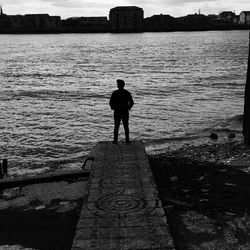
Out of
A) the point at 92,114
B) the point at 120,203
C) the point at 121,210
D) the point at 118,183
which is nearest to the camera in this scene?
the point at 121,210

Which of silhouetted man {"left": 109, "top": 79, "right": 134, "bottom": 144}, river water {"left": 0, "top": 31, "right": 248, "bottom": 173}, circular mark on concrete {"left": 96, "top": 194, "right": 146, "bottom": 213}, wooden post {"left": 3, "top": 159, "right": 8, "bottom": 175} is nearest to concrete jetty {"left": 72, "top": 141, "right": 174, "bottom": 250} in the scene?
circular mark on concrete {"left": 96, "top": 194, "right": 146, "bottom": 213}

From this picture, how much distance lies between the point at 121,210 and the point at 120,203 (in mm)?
382

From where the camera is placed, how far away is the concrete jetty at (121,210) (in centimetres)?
682

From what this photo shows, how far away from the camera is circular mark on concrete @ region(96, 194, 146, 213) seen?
8.16 m

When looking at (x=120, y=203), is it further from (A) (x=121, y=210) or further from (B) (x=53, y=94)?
(B) (x=53, y=94)

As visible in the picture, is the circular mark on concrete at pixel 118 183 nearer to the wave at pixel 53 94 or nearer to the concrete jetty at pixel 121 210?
the concrete jetty at pixel 121 210

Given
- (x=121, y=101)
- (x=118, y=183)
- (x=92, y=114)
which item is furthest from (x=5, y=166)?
(x=92, y=114)

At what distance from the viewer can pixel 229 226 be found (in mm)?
8312

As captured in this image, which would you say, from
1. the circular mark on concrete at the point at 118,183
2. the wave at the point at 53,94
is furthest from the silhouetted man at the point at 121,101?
the wave at the point at 53,94

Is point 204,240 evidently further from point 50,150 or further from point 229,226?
point 50,150

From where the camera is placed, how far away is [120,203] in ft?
28.0

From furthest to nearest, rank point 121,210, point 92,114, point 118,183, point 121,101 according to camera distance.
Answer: point 92,114, point 121,101, point 118,183, point 121,210

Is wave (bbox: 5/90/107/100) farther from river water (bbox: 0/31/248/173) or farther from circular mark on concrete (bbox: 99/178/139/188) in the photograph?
circular mark on concrete (bbox: 99/178/139/188)

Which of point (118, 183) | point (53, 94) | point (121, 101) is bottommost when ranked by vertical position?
point (53, 94)
